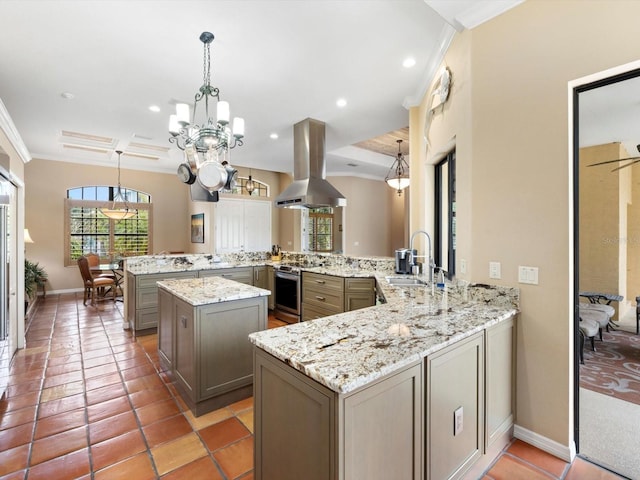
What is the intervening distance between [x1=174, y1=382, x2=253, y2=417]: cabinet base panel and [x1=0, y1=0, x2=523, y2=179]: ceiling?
2861 millimetres

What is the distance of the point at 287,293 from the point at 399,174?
284 centimetres

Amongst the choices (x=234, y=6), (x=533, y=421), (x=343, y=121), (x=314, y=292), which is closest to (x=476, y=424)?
(x=533, y=421)

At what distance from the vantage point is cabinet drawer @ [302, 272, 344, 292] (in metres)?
3.82

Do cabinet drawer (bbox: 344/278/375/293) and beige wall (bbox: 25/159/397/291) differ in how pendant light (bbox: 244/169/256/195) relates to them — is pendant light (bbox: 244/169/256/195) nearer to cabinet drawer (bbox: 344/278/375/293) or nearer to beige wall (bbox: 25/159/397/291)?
beige wall (bbox: 25/159/397/291)

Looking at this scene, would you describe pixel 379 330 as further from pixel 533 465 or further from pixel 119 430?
pixel 119 430

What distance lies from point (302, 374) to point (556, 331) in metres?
1.63

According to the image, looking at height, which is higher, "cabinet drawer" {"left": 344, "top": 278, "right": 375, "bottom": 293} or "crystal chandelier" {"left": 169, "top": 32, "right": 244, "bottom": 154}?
"crystal chandelier" {"left": 169, "top": 32, "right": 244, "bottom": 154}

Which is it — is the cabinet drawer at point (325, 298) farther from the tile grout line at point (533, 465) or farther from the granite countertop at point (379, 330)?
the tile grout line at point (533, 465)

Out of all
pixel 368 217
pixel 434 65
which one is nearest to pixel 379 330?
pixel 434 65

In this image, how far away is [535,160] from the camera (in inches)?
74.2

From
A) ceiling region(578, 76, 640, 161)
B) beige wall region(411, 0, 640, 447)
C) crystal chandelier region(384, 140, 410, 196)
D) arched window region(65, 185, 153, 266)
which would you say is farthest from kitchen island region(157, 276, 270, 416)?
arched window region(65, 185, 153, 266)

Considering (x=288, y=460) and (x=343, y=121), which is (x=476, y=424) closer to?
(x=288, y=460)

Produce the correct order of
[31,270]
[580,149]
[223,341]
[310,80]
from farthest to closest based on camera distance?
1. [31,270]
2. [310,80]
3. [223,341]
4. [580,149]

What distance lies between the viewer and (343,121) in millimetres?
4277
